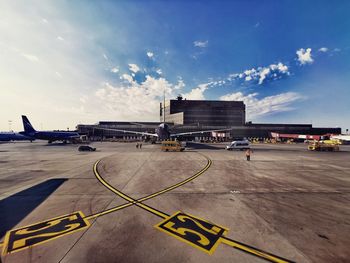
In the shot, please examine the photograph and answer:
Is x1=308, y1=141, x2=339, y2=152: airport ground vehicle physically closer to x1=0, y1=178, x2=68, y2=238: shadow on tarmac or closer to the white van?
the white van

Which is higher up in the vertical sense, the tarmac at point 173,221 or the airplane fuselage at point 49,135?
the airplane fuselage at point 49,135

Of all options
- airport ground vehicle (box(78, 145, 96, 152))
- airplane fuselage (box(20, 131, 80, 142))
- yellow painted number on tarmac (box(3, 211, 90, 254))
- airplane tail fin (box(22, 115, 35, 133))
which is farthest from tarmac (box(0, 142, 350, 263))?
airplane tail fin (box(22, 115, 35, 133))

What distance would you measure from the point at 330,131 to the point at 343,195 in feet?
442

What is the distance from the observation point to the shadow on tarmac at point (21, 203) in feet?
23.2

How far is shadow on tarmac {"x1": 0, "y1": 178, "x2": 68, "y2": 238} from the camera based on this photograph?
7.08 metres

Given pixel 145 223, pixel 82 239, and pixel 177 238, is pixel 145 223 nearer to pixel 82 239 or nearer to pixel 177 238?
pixel 177 238

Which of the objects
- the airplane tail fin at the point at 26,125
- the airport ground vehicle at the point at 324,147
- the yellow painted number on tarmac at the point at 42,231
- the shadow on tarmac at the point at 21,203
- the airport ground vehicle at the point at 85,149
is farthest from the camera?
the airplane tail fin at the point at 26,125

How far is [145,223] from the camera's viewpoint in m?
6.94

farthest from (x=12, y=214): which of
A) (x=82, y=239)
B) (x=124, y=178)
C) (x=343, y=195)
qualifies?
(x=343, y=195)

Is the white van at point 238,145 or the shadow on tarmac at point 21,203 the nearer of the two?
the shadow on tarmac at point 21,203

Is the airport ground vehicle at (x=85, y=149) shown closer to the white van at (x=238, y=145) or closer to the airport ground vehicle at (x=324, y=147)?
the white van at (x=238, y=145)

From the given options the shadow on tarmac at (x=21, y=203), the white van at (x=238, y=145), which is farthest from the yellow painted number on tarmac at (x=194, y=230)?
the white van at (x=238, y=145)

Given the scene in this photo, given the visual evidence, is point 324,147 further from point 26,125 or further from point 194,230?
point 26,125

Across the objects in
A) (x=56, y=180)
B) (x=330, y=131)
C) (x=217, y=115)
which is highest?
(x=217, y=115)
